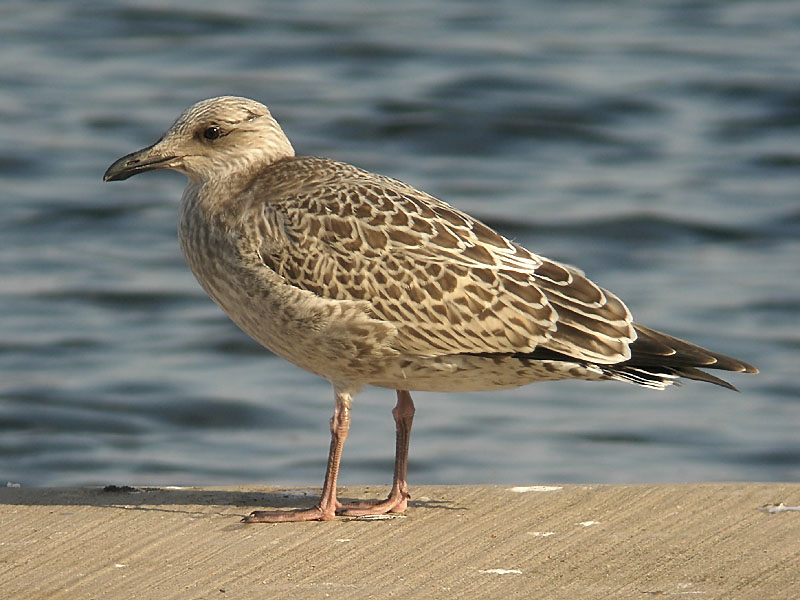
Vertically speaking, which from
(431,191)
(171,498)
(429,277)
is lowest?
(171,498)

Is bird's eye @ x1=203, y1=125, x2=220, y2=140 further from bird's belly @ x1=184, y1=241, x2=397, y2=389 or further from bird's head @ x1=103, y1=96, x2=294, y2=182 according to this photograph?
bird's belly @ x1=184, y1=241, x2=397, y2=389

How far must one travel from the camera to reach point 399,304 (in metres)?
5.69

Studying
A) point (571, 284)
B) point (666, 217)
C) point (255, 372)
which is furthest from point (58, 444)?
point (666, 217)

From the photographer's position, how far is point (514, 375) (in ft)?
19.1

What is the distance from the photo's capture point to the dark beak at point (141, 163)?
623 centimetres

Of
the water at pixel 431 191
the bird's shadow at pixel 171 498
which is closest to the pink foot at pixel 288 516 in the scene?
A: the bird's shadow at pixel 171 498

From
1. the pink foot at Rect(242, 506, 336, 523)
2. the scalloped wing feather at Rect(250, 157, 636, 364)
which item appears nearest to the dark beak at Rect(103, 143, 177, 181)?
the scalloped wing feather at Rect(250, 157, 636, 364)

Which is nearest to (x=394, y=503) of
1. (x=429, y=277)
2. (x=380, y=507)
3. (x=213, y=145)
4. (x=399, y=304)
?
(x=380, y=507)

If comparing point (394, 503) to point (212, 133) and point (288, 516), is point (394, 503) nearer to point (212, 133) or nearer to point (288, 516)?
point (288, 516)

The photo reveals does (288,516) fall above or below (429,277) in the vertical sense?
below

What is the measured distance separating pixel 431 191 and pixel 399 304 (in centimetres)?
794

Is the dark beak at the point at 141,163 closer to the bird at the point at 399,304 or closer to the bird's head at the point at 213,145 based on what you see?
the bird's head at the point at 213,145

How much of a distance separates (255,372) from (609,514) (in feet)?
18.5

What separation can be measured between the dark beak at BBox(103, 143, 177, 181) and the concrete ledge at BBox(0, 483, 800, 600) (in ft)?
4.27
